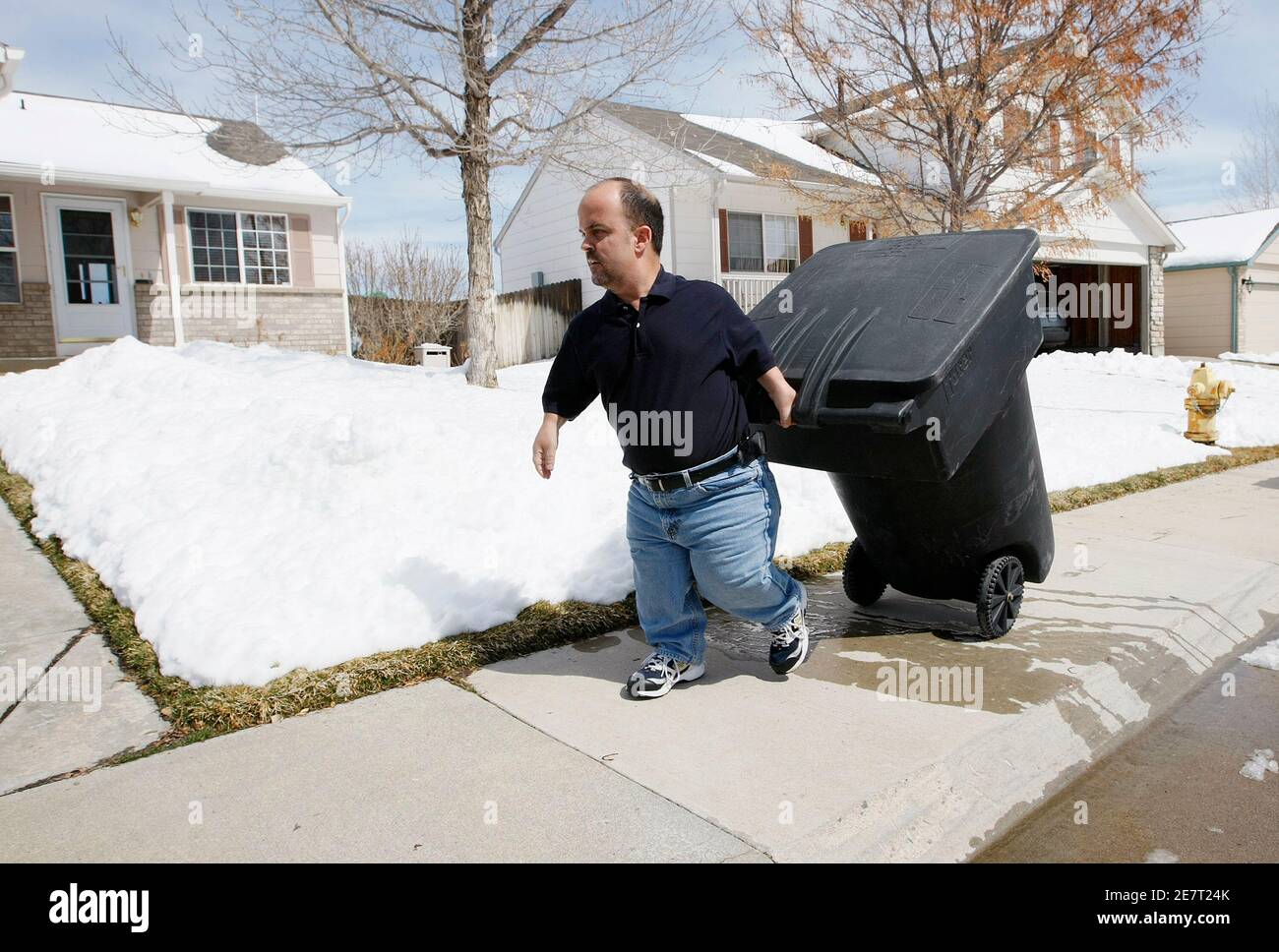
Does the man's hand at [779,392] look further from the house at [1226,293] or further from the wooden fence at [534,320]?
the house at [1226,293]

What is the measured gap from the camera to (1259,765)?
2822 mm

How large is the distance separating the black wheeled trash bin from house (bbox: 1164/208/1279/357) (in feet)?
76.3

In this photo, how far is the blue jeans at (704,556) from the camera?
9.73 feet

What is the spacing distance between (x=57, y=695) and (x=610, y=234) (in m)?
2.45

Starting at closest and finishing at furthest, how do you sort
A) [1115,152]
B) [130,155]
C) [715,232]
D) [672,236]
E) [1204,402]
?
[1204,402]
[1115,152]
[130,155]
[715,232]
[672,236]

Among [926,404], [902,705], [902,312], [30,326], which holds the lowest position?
[902,705]

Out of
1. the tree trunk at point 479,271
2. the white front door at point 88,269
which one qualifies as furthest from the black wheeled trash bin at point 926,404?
the white front door at point 88,269

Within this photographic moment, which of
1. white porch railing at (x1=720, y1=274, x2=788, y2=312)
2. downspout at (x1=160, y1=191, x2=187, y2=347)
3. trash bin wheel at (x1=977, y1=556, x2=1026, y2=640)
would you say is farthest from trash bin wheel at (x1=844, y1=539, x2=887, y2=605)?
white porch railing at (x1=720, y1=274, x2=788, y2=312)

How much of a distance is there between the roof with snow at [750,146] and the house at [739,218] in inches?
1.5

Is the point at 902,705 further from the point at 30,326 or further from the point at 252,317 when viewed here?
the point at 252,317

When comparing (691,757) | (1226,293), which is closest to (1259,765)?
(691,757)

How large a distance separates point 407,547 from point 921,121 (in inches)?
367

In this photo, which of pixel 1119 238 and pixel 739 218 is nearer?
pixel 739 218
